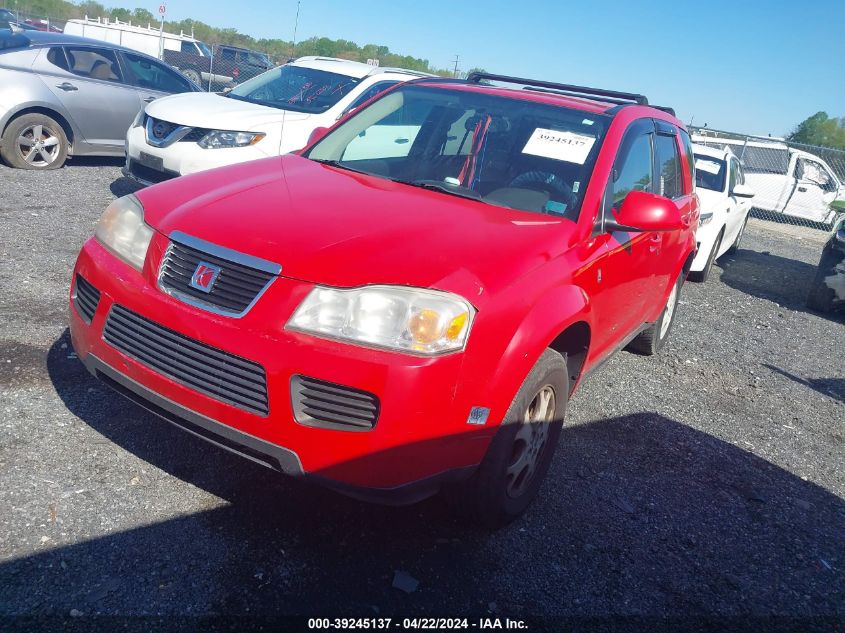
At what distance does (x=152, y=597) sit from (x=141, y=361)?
0.84 metres

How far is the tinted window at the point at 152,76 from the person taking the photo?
10.2 meters

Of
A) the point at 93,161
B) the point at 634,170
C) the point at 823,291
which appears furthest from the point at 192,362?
the point at 93,161

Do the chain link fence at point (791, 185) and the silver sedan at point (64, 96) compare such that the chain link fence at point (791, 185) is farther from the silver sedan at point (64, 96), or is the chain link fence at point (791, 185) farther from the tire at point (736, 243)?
the silver sedan at point (64, 96)

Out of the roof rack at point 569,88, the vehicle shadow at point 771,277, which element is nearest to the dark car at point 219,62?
the vehicle shadow at point 771,277

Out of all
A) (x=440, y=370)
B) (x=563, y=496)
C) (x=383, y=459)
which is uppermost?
(x=440, y=370)

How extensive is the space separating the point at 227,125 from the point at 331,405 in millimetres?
5888

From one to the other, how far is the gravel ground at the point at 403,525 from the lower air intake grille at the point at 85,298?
2.16ft

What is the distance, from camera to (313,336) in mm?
2607

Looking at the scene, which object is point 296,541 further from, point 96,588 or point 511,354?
point 511,354

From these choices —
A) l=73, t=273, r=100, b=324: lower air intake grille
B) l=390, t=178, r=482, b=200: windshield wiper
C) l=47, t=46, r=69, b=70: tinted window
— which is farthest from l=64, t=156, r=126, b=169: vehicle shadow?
l=390, t=178, r=482, b=200: windshield wiper

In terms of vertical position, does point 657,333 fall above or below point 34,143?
above

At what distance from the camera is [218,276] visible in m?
2.76

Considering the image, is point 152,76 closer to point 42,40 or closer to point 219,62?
point 42,40

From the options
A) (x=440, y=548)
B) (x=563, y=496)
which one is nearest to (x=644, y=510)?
(x=563, y=496)
